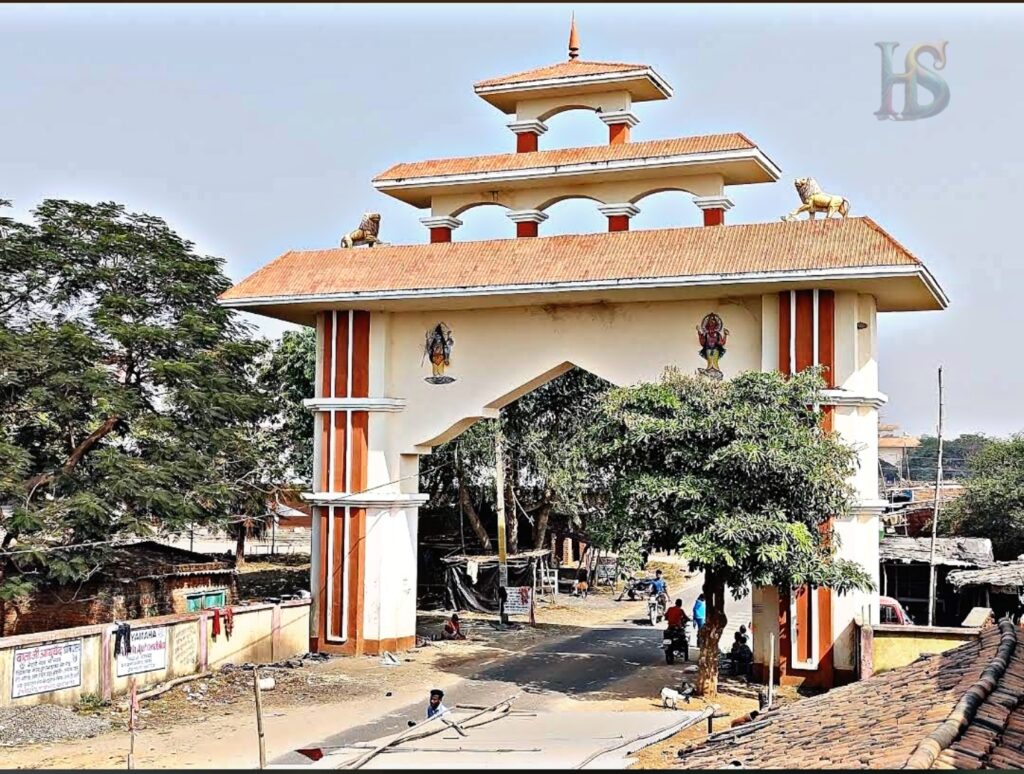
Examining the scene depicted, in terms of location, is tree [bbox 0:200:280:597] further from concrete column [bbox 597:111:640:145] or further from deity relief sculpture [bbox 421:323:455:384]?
concrete column [bbox 597:111:640:145]

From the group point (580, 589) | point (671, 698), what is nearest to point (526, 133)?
point (671, 698)

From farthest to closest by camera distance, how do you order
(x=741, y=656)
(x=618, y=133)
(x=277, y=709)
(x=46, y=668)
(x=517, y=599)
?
(x=517, y=599) < (x=618, y=133) < (x=741, y=656) < (x=277, y=709) < (x=46, y=668)

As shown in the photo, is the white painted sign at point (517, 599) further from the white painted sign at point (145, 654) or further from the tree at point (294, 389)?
the white painted sign at point (145, 654)

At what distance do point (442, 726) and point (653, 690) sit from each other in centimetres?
448

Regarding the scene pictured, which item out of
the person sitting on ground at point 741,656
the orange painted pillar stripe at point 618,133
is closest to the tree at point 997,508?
the person sitting on ground at point 741,656

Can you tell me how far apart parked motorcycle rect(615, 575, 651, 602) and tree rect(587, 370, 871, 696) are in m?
14.3

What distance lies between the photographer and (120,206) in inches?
769

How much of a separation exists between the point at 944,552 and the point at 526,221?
1029 centimetres

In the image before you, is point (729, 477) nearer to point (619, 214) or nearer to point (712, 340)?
point (712, 340)

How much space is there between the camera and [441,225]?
1914 cm

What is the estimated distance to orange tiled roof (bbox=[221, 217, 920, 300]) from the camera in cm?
1548

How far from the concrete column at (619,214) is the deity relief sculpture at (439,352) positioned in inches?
115

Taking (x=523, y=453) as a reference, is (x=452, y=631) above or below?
below

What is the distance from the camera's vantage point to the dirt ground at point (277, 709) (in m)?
11.8
